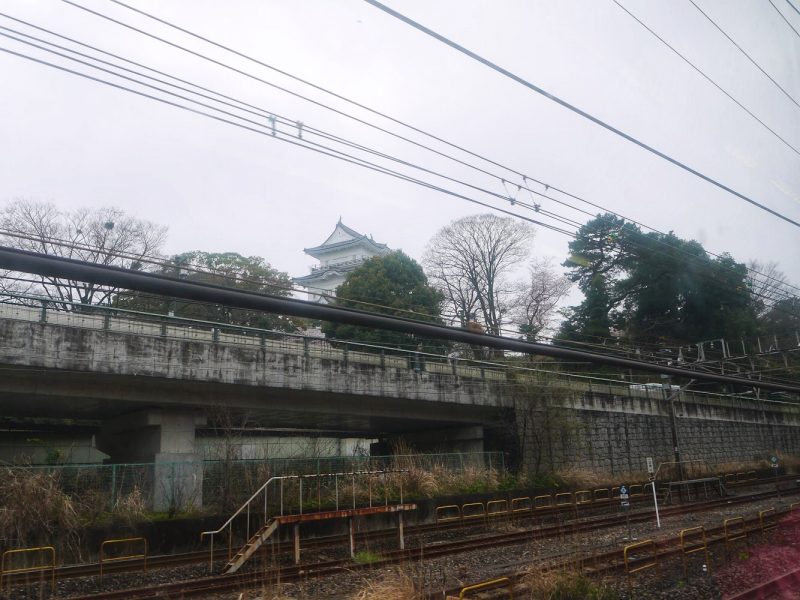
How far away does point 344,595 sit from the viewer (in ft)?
38.1

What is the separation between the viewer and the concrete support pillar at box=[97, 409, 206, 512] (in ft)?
62.0

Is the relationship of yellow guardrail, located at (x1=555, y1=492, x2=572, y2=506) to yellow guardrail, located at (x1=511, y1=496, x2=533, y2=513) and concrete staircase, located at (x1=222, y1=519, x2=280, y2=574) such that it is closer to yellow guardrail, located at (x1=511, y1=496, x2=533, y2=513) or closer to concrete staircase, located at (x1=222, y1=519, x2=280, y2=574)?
yellow guardrail, located at (x1=511, y1=496, x2=533, y2=513)

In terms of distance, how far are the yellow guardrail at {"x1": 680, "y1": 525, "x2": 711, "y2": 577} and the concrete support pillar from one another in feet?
43.3

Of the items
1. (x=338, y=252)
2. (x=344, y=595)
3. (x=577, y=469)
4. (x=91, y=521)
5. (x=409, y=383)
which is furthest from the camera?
(x=338, y=252)

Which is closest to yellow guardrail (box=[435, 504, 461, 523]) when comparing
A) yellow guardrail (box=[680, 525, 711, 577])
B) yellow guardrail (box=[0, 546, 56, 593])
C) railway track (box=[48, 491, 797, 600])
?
railway track (box=[48, 491, 797, 600])

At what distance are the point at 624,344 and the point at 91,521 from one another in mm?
32169

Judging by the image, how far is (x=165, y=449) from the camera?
21.1m

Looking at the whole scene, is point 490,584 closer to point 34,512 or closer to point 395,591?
point 395,591

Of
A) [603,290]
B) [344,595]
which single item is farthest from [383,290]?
[344,595]

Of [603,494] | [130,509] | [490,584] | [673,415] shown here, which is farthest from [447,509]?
[673,415]

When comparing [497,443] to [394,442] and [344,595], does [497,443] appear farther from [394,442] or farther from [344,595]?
[344,595]

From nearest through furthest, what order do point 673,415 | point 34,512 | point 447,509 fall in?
point 34,512
point 447,509
point 673,415

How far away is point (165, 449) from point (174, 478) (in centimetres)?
235

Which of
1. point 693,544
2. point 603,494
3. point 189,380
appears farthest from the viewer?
point 603,494
